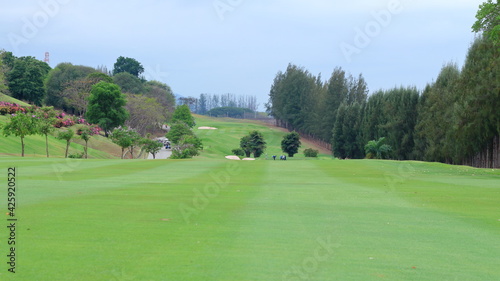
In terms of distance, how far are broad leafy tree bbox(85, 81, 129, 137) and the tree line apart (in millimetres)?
39859

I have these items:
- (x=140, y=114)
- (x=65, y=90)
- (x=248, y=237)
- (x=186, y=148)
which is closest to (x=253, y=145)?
(x=140, y=114)

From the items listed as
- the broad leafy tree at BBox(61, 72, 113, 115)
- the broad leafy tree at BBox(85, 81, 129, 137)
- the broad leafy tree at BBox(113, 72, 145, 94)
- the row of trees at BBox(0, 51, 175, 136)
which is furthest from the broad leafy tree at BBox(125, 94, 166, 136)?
the broad leafy tree at BBox(113, 72, 145, 94)

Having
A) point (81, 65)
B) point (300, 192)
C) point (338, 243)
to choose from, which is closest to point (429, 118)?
point (300, 192)

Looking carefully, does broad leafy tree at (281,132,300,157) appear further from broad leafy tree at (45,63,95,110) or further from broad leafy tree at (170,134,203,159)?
broad leafy tree at (45,63,95,110)

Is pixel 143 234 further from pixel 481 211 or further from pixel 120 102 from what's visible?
pixel 120 102

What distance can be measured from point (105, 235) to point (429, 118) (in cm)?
6249

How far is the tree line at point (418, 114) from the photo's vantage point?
150ft

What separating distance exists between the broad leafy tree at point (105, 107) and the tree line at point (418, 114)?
3986 cm

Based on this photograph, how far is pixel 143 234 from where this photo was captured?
409 inches

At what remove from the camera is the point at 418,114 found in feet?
254

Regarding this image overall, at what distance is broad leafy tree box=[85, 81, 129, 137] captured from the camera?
101 metres

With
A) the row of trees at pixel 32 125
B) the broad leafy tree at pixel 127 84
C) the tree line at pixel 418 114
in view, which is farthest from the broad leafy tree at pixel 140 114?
the row of trees at pixel 32 125

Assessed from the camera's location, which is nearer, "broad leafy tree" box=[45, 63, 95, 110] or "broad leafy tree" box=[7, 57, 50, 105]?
"broad leafy tree" box=[7, 57, 50, 105]

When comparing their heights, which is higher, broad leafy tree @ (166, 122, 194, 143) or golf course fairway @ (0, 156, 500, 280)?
broad leafy tree @ (166, 122, 194, 143)
